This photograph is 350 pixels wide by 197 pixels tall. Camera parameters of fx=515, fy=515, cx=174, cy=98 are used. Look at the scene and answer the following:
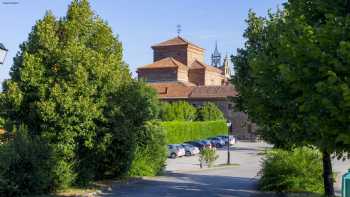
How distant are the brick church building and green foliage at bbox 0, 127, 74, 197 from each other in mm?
67338

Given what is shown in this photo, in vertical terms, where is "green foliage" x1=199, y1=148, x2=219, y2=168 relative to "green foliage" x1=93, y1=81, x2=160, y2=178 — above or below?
below

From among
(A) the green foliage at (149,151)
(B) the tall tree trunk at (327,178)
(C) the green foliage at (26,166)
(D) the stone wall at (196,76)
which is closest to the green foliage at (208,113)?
(D) the stone wall at (196,76)

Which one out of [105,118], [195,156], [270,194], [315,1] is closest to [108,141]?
[105,118]

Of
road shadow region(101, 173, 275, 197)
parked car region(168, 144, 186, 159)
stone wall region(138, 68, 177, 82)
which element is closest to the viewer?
road shadow region(101, 173, 275, 197)

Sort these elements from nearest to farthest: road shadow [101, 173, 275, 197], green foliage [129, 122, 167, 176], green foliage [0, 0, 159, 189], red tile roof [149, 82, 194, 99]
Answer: green foliage [0, 0, 159, 189] → road shadow [101, 173, 275, 197] → green foliage [129, 122, 167, 176] → red tile roof [149, 82, 194, 99]

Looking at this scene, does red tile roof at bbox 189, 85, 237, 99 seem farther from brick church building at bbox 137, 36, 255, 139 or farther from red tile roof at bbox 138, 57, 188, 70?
red tile roof at bbox 138, 57, 188, 70

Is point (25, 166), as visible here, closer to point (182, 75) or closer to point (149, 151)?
point (149, 151)

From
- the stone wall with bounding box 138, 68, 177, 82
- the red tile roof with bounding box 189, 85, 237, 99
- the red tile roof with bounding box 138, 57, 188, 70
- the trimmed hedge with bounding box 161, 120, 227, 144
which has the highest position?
the red tile roof with bounding box 138, 57, 188, 70

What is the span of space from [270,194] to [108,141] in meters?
6.64

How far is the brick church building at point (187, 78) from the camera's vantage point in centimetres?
9079

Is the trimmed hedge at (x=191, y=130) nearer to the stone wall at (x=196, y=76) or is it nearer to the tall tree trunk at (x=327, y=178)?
the stone wall at (x=196, y=76)

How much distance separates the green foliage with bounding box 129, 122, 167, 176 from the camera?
25766mm

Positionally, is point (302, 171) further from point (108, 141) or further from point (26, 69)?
point (26, 69)

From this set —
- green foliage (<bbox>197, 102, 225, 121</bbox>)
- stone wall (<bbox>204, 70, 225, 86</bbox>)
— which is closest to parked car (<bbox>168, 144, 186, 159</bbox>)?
green foliage (<bbox>197, 102, 225, 121</bbox>)
